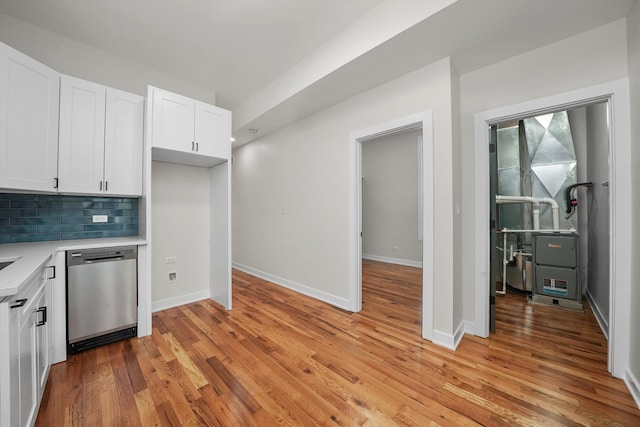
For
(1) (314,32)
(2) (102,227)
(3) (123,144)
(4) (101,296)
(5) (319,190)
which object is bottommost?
(4) (101,296)

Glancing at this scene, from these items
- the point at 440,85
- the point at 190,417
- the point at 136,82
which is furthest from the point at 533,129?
the point at 136,82

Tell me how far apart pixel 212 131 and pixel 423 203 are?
254cm

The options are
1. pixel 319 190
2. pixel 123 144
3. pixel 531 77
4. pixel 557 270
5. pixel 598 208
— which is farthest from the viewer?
pixel 319 190

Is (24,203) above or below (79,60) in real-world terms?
below

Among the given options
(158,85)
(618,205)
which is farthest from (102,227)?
(618,205)

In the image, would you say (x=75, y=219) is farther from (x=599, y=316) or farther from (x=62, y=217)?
(x=599, y=316)

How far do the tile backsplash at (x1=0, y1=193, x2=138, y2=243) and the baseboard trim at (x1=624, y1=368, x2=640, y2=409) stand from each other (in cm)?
449

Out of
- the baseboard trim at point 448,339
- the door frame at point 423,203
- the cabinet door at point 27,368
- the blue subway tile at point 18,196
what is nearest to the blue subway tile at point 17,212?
the blue subway tile at point 18,196

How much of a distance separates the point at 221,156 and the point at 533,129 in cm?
463

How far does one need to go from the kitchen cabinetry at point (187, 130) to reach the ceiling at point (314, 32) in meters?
0.62

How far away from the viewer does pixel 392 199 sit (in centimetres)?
588

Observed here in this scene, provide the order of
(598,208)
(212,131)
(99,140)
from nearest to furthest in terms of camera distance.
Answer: (99,140) < (212,131) < (598,208)

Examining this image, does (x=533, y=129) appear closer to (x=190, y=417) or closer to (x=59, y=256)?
(x=190, y=417)

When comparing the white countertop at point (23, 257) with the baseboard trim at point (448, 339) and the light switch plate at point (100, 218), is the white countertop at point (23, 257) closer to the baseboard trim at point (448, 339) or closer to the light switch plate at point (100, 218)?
the light switch plate at point (100, 218)
